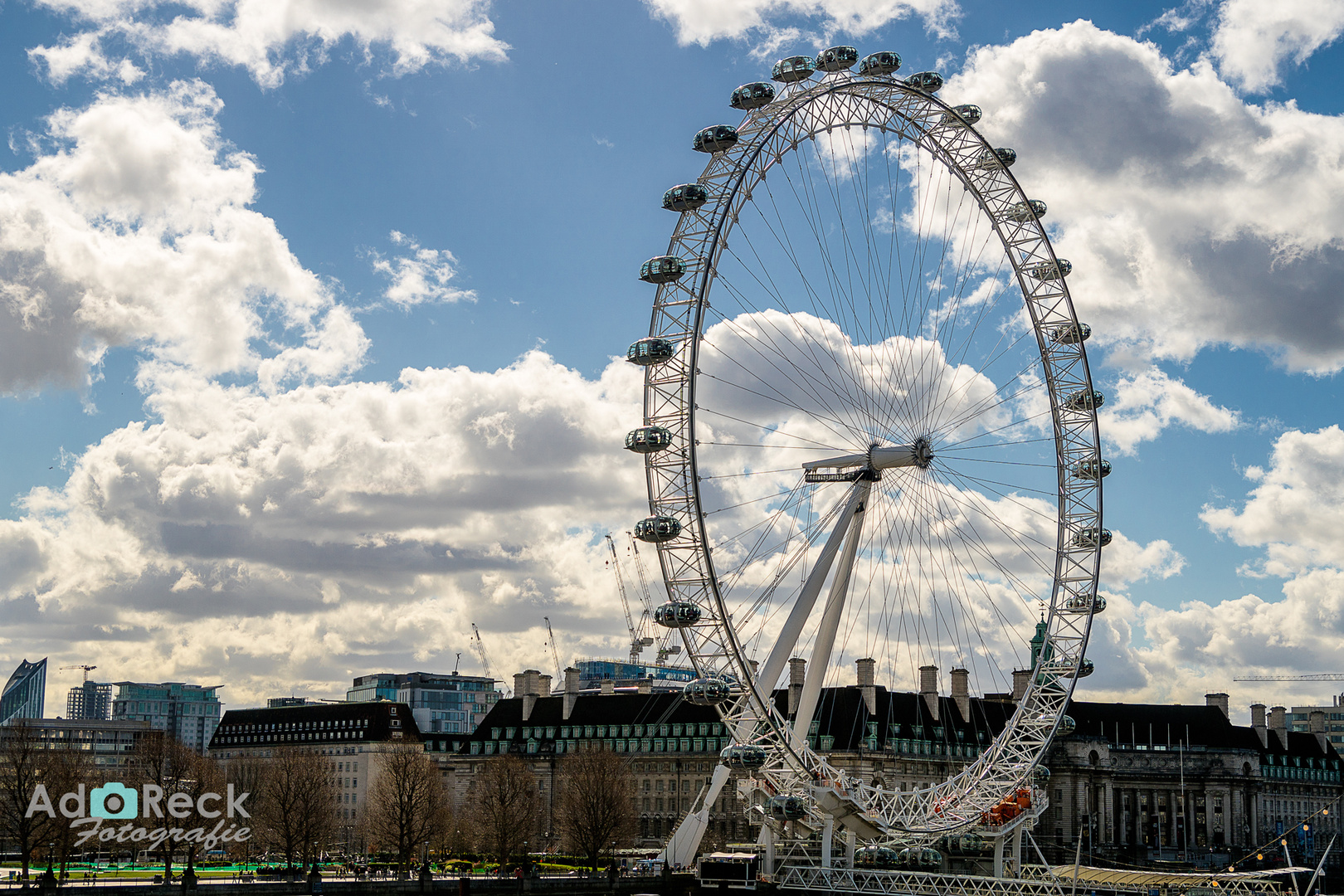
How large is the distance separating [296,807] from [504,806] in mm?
14583

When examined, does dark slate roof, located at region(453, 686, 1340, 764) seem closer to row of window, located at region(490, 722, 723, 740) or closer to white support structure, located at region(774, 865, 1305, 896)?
row of window, located at region(490, 722, 723, 740)

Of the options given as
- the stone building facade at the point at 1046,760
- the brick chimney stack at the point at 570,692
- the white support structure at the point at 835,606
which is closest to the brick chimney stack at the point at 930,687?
the stone building facade at the point at 1046,760

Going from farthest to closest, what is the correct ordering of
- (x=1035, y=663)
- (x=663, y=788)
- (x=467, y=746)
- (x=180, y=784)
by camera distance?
(x=467, y=746), (x=663, y=788), (x=180, y=784), (x=1035, y=663)

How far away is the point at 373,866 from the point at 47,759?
77.3 ft

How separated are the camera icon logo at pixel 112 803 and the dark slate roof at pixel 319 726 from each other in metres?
72.1

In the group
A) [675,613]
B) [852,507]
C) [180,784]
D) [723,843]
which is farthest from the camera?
[723,843]

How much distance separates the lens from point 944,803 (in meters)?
76.1

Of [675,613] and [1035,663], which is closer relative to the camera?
[675,613]

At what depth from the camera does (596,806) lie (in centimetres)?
10788

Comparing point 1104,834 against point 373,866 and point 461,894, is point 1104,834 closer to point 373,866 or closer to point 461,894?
point 373,866

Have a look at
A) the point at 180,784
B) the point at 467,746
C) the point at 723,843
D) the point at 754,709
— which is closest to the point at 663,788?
the point at 723,843

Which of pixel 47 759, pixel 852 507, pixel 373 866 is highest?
pixel 852 507

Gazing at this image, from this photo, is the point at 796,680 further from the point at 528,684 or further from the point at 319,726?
the point at 319,726

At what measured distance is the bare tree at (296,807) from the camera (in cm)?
10438
